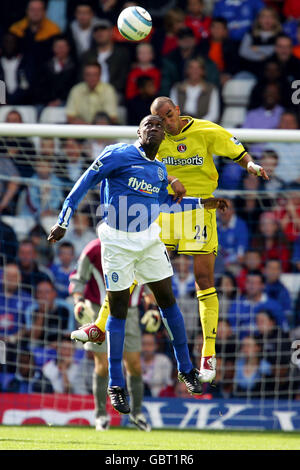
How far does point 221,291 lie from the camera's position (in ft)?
38.7

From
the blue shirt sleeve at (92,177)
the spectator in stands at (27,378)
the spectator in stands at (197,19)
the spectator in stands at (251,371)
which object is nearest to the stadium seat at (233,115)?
the spectator in stands at (197,19)

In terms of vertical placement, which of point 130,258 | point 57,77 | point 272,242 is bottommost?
point 130,258

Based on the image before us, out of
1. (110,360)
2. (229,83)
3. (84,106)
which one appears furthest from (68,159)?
(110,360)

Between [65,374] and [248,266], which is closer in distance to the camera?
[65,374]

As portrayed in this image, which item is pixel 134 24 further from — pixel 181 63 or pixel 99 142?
pixel 181 63

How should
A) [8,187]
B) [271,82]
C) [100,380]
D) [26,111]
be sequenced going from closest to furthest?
[100,380]
[8,187]
[271,82]
[26,111]

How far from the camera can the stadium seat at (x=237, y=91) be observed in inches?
552

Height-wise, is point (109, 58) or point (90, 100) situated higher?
point (109, 58)

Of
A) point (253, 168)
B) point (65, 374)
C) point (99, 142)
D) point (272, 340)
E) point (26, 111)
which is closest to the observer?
point (253, 168)

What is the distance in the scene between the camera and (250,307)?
11750 millimetres

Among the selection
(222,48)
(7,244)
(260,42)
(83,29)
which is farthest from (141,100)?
(7,244)

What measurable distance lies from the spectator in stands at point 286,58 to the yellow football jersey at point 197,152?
5.77m

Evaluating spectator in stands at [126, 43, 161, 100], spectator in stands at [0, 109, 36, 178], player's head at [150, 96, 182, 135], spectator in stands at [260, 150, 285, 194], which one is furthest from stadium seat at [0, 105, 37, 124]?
player's head at [150, 96, 182, 135]

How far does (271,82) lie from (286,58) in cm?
54
